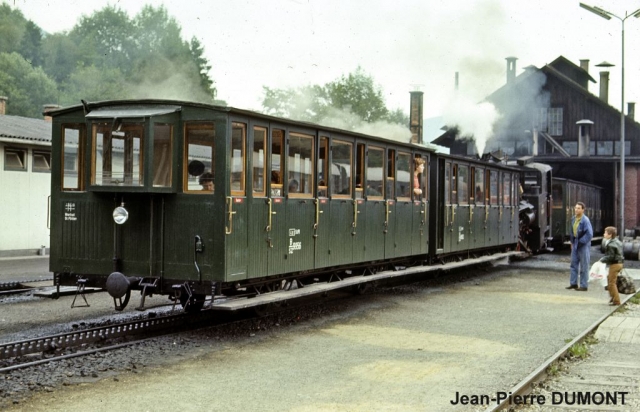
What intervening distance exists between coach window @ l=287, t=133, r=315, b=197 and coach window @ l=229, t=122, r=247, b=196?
1.29 metres

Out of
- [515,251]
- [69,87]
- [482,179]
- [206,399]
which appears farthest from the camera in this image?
[69,87]

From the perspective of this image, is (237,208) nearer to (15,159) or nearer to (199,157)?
(199,157)

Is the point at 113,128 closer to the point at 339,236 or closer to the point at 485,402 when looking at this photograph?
the point at 339,236

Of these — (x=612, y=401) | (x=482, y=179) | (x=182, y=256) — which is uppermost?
(x=482, y=179)

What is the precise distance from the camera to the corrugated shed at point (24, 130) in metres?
22.8

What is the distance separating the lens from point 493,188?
72.5ft

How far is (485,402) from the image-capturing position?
7402mm

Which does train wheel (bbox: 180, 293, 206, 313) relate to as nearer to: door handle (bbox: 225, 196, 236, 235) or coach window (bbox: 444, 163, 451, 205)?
door handle (bbox: 225, 196, 236, 235)

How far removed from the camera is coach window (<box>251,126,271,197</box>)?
35.3ft

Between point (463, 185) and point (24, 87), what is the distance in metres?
51.0

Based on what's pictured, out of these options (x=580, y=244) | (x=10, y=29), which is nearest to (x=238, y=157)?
(x=580, y=244)

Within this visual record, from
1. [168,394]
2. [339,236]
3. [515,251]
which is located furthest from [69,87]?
[168,394]

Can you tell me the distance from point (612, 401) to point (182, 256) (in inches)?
222

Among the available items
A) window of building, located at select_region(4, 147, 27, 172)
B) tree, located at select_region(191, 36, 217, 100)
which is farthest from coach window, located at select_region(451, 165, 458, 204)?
tree, located at select_region(191, 36, 217, 100)
